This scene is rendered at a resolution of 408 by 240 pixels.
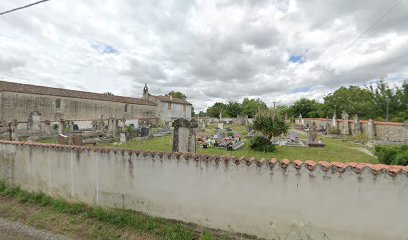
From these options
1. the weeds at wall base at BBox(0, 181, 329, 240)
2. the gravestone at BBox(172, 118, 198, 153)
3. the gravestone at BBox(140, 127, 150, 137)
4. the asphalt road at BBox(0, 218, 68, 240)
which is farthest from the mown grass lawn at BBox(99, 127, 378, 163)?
the asphalt road at BBox(0, 218, 68, 240)

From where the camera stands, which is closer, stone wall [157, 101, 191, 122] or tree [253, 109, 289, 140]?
tree [253, 109, 289, 140]

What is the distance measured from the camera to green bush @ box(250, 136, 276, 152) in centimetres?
1218

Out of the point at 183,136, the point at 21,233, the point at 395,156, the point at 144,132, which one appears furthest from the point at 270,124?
the point at 21,233

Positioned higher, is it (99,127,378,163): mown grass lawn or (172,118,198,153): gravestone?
(172,118,198,153): gravestone

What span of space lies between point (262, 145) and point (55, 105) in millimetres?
26915

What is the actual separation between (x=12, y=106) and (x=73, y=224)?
26.4m

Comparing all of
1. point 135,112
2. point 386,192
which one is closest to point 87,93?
point 135,112

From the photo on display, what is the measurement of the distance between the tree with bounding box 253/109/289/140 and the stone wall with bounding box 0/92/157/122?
25.3 meters

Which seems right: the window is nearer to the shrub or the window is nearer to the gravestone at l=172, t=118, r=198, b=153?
the gravestone at l=172, t=118, r=198, b=153

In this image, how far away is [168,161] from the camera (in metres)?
4.66

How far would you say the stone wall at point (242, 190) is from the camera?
333 cm

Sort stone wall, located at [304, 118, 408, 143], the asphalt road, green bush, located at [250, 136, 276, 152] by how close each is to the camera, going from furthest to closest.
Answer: stone wall, located at [304, 118, 408, 143] → green bush, located at [250, 136, 276, 152] → the asphalt road

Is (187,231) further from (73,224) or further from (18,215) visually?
(18,215)

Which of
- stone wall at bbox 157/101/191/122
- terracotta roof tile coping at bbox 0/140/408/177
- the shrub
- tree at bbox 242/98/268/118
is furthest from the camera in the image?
tree at bbox 242/98/268/118
